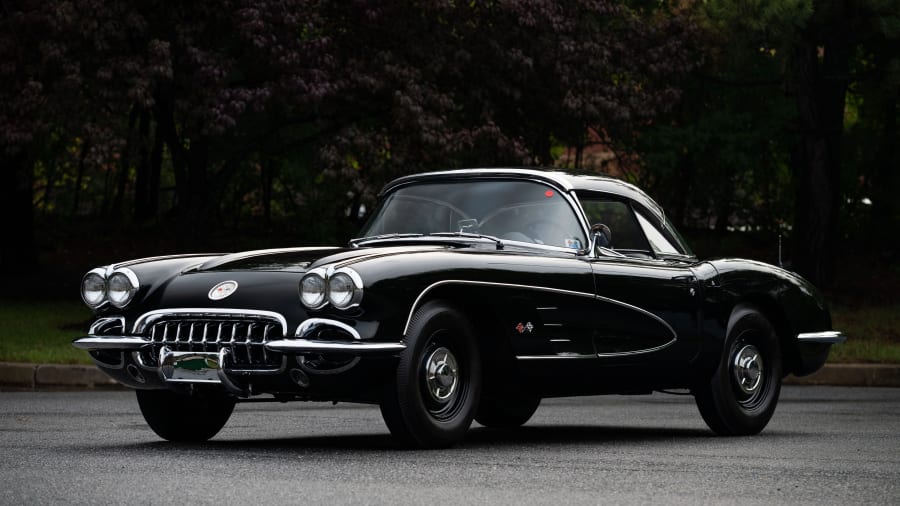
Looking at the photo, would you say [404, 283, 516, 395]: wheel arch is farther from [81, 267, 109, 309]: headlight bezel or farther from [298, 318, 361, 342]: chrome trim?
[81, 267, 109, 309]: headlight bezel

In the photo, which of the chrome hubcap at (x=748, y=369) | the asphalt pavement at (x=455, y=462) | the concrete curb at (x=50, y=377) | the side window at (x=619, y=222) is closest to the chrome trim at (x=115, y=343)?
the asphalt pavement at (x=455, y=462)

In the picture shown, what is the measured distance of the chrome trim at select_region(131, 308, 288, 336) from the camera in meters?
7.27

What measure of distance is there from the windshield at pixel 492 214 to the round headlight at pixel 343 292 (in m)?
1.47

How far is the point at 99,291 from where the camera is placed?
8023 millimetres

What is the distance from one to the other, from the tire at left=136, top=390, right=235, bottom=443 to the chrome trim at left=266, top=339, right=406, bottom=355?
45.2 inches

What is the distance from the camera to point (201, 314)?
7.43 metres

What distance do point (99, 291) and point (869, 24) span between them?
48.1ft

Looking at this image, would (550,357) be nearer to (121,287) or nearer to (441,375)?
(441,375)

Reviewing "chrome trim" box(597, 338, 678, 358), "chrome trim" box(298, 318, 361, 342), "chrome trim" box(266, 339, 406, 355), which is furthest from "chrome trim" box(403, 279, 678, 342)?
"chrome trim" box(298, 318, 361, 342)

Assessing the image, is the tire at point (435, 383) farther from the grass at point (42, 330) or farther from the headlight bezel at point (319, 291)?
the grass at point (42, 330)

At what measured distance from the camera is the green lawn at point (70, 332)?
15.4 m

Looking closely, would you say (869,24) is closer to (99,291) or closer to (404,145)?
(404,145)

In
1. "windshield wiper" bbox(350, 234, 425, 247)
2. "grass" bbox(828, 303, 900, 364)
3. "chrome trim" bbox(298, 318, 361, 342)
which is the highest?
"windshield wiper" bbox(350, 234, 425, 247)

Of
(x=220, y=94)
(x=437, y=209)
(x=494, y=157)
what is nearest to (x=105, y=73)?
(x=220, y=94)
